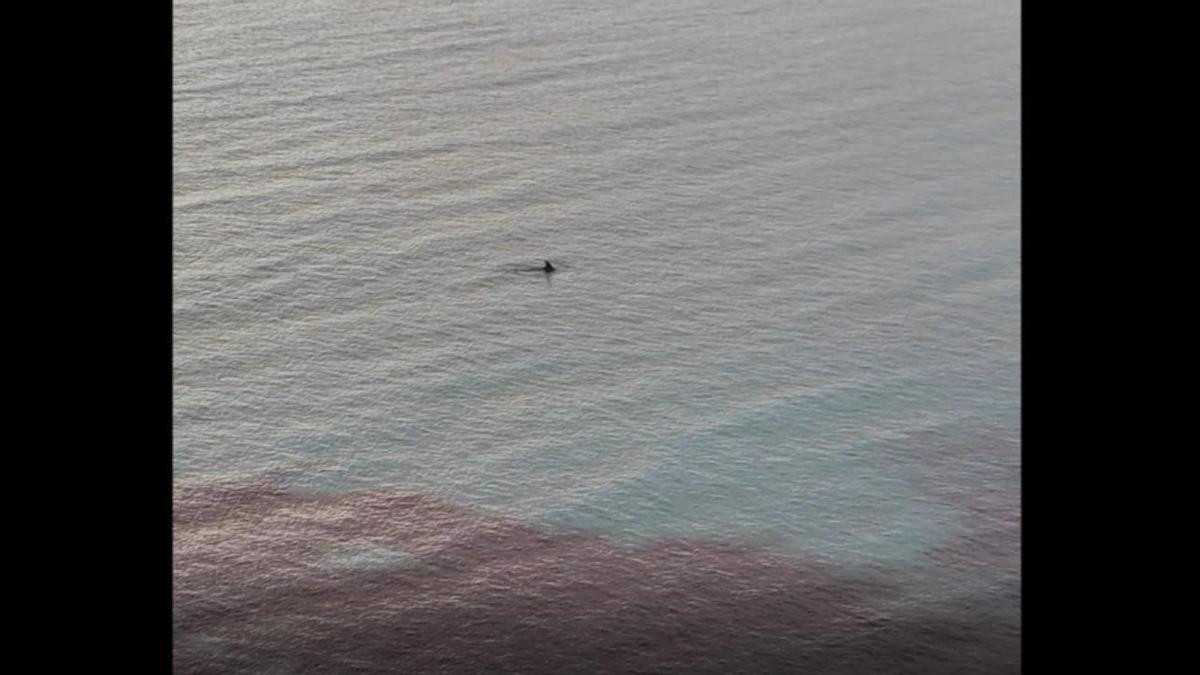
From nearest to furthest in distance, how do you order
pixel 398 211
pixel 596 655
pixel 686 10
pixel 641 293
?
pixel 596 655
pixel 641 293
pixel 398 211
pixel 686 10

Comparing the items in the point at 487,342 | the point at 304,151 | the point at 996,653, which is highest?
the point at 304,151
